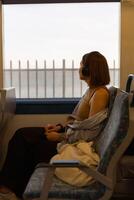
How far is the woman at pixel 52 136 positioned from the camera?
2.25m

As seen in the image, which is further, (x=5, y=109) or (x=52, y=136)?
(x=5, y=109)

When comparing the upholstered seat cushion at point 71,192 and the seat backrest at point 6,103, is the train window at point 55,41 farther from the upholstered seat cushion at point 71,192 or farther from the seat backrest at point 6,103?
the upholstered seat cushion at point 71,192

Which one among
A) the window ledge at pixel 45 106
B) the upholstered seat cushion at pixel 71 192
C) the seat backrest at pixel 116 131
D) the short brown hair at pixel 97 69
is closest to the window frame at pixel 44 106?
the window ledge at pixel 45 106

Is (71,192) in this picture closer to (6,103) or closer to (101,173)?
(101,173)

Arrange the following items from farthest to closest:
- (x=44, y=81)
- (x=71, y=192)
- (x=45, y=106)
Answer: (x=44, y=81)
(x=45, y=106)
(x=71, y=192)

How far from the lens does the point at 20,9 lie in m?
3.43

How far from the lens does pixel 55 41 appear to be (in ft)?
11.3

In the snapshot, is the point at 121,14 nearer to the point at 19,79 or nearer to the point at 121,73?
the point at 121,73

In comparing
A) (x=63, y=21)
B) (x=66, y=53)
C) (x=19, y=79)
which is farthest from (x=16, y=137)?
(x=63, y=21)

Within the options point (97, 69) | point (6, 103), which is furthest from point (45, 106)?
point (97, 69)

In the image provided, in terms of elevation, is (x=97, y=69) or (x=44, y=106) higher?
(x=97, y=69)

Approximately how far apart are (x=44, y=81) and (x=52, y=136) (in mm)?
999

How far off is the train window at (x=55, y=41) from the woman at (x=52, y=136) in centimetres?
63

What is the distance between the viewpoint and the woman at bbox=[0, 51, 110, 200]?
88.5 inches
